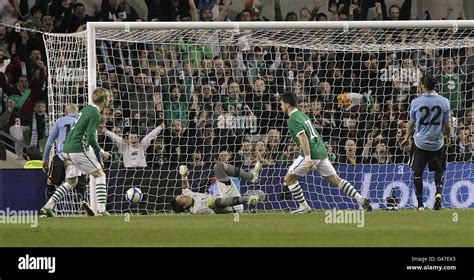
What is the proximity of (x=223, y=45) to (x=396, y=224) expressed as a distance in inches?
286

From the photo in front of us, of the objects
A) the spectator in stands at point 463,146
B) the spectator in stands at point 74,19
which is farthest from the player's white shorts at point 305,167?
the spectator in stands at point 74,19

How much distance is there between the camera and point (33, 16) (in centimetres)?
2844

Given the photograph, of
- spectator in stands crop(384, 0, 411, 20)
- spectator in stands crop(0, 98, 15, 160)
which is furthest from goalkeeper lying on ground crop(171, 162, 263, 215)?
spectator in stands crop(384, 0, 411, 20)

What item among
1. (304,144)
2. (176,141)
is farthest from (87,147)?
(176,141)

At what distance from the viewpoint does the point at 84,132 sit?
20547mm

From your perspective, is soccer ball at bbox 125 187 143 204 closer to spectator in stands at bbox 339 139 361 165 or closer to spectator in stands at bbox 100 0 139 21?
spectator in stands at bbox 339 139 361 165

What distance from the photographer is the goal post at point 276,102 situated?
2391cm

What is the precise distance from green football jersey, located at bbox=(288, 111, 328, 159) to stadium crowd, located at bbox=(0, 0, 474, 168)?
2890 mm

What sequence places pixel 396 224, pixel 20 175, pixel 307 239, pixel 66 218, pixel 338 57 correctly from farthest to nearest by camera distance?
pixel 338 57, pixel 20 175, pixel 66 218, pixel 396 224, pixel 307 239

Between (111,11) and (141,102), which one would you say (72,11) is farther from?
(141,102)

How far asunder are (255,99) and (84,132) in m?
5.09

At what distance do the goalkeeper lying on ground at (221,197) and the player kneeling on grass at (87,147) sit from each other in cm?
185

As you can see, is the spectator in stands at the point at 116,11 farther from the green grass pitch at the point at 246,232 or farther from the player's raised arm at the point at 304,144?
the green grass pitch at the point at 246,232

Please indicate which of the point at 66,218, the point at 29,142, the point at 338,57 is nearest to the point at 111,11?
the point at 29,142
